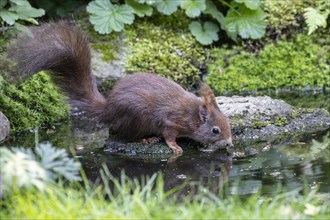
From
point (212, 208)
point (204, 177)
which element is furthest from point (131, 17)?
point (212, 208)

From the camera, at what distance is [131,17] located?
9.59m

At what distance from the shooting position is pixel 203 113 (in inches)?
281

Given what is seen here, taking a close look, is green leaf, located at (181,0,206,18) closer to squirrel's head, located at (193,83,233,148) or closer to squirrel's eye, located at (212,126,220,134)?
squirrel's head, located at (193,83,233,148)

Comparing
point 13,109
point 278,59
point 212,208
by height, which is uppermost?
point 278,59

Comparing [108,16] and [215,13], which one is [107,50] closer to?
[108,16]

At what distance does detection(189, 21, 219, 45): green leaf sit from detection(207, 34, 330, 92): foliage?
0.21 metres

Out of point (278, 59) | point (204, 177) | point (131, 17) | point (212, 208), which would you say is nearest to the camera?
point (212, 208)

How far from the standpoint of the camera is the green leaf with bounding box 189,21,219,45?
32.7 ft

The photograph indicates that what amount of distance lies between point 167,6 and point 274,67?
1773mm

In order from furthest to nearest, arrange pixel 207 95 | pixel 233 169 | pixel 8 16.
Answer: pixel 8 16 → pixel 207 95 → pixel 233 169

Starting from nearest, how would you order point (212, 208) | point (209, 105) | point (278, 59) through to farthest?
point (212, 208)
point (209, 105)
point (278, 59)

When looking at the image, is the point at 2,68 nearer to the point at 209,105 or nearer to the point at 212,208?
the point at 209,105

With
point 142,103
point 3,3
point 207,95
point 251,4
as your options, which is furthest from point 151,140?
point 251,4

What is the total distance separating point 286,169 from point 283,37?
4087 millimetres
